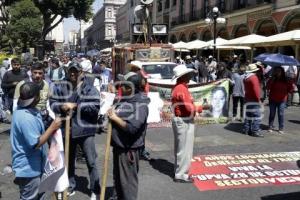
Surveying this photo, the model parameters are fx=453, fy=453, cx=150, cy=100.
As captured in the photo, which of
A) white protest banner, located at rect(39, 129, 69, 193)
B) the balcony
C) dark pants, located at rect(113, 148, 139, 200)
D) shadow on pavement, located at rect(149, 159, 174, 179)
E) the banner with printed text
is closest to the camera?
white protest banner, located at rect(39, 129, 69, 193)

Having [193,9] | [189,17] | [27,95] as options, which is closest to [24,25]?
[189,17]

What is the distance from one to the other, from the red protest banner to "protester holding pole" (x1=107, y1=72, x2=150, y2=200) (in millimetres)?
1963

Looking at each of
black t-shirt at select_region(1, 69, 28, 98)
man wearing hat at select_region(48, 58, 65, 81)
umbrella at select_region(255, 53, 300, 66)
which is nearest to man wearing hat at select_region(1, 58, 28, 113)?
black t-shirt at select_region(1, 69, 28, 98)

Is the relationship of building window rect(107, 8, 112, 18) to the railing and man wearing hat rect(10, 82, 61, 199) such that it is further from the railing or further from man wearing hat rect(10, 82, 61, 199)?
man wearing hat rect(10, 82, 61, 199)

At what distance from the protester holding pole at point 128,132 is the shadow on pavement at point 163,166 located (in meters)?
2.40

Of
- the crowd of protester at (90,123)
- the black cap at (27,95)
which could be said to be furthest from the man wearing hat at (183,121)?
the black cap at (27,95)

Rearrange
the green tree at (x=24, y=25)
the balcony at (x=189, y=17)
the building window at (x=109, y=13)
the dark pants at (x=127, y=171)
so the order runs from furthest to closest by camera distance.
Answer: the building window at (x=109, y=13)
the green tree at (x=24, y=25)
the balcony at (x=189, y=17)
the dark pants at (x=127, y=171)

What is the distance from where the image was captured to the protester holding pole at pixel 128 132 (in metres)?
4.93

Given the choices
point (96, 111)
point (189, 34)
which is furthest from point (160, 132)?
point (189, 34)

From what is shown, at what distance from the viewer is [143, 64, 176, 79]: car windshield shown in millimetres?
15641

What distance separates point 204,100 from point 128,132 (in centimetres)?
761

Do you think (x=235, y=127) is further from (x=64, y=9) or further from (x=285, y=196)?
(x=64, y=9)

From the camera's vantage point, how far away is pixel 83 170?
7617 mm

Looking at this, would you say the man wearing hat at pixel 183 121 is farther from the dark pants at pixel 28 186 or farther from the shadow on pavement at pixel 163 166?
the dark pants at pixel 28 186
